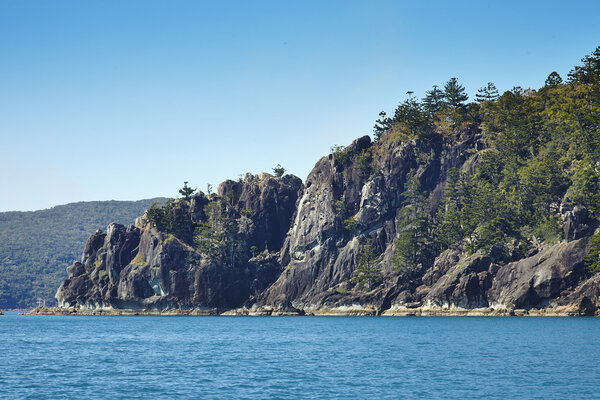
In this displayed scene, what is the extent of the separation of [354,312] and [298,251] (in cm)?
3026

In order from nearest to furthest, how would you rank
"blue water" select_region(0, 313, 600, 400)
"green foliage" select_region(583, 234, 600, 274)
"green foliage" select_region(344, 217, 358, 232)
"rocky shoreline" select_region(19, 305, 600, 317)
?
"blue water" select_region(0, 313, 600, 400) → "green foliage" select_region(583, 234, 600, 274) → "rocky shoreline" select_region(19, 305, 600, 317) → "green foliage" select_region(344, 217, 358, 232)

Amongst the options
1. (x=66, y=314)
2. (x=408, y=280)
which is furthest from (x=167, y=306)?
(x=408, y=280)

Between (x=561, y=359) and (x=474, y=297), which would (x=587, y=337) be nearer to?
(x=561, y=359)

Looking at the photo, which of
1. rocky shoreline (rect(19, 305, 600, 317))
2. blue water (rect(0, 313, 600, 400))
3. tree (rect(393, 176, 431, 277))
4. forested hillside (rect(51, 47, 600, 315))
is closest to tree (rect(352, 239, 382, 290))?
forested hillside (rect(51, 47, 600, 315))

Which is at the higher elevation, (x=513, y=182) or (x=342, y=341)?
(x=513, y=182)

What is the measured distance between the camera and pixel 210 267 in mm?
174000

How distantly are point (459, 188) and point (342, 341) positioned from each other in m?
81.8

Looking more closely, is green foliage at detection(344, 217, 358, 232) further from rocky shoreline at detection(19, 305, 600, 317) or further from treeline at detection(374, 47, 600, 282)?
rocky shoreline at detection(19, 305, 600, 317)

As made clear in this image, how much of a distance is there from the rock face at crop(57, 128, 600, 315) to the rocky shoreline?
56 centimetres

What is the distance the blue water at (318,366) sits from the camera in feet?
133

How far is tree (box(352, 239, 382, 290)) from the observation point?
148500 mm

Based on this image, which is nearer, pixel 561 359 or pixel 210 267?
pixel 561 359

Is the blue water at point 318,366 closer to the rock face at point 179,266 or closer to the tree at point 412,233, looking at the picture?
the tree at point 412,233

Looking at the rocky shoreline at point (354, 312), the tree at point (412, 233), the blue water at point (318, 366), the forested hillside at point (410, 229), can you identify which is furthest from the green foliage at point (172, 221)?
the blue water at point (318, 366)
